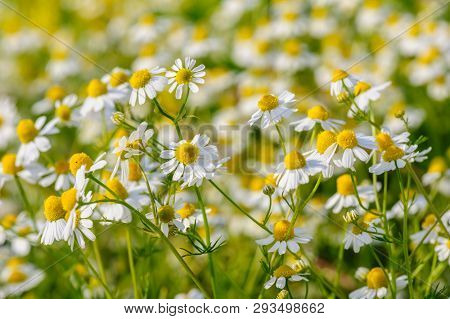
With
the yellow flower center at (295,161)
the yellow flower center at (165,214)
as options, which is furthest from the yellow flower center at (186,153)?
the yellow flower center at (295,161)

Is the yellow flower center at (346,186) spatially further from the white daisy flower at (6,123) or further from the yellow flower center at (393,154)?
the white daisy flower at (6,123)

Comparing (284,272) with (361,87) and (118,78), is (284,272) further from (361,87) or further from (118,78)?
(118,78)

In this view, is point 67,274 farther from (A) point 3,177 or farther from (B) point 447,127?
(B) point 447,127

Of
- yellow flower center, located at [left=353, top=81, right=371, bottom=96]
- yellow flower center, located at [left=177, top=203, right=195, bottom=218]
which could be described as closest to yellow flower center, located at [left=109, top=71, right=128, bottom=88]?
yellow flower center, located at [left=177, top=203, right=195, bottom=218]

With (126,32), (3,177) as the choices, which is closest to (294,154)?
(3,177)

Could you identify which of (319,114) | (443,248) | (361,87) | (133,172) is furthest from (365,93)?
(133,172)

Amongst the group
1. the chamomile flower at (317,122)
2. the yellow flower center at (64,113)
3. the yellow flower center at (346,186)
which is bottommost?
the yellow flower center at (346,186)
